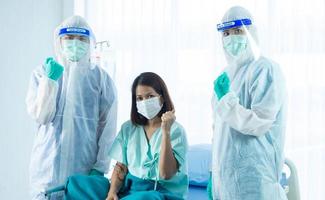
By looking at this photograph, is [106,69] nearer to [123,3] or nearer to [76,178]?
[76,178]

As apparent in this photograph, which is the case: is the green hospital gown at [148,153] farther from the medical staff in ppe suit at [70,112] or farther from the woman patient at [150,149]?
the medical staff in ppe suit at [70,112]

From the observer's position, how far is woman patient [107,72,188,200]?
65.1 inches

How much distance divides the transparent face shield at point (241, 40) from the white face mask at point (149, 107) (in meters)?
0.42

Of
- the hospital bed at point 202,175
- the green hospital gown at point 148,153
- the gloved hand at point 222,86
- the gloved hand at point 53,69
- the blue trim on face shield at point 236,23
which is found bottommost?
the hospital bed at point 202,175

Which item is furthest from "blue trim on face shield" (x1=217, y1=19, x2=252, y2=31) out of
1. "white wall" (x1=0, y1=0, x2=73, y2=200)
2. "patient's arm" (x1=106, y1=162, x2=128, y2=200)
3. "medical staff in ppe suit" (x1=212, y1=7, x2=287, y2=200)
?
"white wall" (x1=0, y1=0, x2=73, y2=200)

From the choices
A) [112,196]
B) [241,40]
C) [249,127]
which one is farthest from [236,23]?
[112,196]

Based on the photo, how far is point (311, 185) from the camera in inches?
93.1

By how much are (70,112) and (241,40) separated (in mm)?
930

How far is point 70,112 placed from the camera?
189 centimetres

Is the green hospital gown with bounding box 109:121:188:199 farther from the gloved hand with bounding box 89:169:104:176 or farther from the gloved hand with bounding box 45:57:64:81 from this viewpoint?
the gloved hand with bounding box 45:57:64:81

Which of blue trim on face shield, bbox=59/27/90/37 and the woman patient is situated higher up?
blue trim on face shield, bbox=59/27/90/37

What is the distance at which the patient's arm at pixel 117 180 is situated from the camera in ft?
5.61

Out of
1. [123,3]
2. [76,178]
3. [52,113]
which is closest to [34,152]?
[52,113]

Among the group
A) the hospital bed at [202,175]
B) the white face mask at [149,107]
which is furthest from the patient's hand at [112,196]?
the hospital bed at [202,175]
